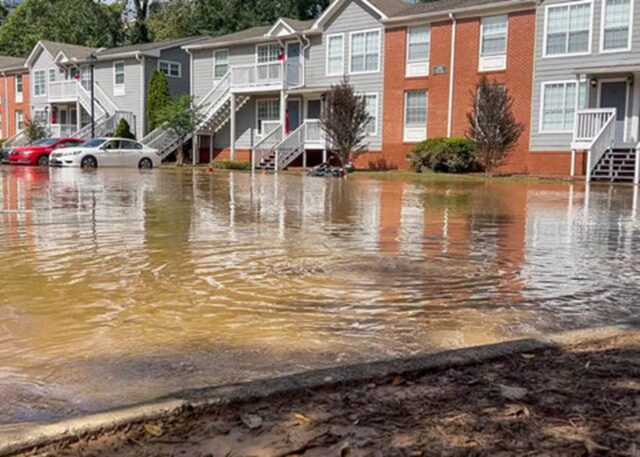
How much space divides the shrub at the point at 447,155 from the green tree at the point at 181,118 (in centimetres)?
1452

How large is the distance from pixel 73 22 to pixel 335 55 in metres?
39.1

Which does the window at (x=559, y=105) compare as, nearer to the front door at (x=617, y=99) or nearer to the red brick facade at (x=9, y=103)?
the front door at (x=617, y=99)

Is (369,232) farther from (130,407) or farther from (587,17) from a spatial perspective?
(587,17)

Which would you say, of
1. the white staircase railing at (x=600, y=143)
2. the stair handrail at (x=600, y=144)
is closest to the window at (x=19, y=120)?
the white staircase railing at (x=600, y=143)

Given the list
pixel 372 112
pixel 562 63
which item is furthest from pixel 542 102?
pixel 372 112

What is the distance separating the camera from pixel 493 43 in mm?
30266

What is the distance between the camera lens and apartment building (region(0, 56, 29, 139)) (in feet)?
178

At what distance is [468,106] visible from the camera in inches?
1217

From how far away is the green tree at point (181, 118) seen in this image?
38375 millimetres

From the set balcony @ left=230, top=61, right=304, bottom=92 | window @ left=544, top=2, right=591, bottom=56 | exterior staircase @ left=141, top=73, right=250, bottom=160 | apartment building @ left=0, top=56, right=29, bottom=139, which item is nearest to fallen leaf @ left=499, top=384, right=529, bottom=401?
window @ left=544, top=2, right=591, bottom=56

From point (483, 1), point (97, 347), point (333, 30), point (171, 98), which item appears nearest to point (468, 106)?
point (483, 1)

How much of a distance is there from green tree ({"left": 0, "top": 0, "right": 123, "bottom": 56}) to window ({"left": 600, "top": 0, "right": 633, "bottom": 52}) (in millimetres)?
50207

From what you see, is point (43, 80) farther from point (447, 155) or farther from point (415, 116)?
point (447, 155)

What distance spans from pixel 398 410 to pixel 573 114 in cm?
2701
